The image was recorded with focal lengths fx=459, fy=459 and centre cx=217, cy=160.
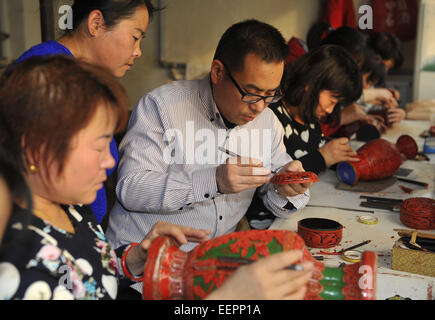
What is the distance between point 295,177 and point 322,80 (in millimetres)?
1126

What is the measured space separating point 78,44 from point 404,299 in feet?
4.86

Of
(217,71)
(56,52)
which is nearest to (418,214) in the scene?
(217,71)

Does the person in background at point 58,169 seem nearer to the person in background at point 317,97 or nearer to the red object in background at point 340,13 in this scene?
the person in background at point 317,97

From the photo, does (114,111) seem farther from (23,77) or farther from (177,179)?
(177,179)

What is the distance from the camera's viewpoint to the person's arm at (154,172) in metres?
1.74

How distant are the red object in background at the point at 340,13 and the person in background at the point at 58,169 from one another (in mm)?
6041

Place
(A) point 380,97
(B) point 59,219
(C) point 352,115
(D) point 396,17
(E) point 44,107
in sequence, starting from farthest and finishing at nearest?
(D) point 396,17, (A) point 380,97, (C) point 352,115, (B) point 59,219, (E) point 44,107

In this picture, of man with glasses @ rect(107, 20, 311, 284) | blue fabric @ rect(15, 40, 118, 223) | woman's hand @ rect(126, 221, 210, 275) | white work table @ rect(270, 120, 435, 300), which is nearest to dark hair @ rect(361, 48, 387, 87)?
white work table @ rect(270, 120, 435, 300)

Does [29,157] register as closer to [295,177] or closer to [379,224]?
[295,177]

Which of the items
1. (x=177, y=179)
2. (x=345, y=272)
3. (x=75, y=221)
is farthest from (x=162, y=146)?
(x=345, y=272)

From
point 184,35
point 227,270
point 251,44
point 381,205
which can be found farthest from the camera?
point 184,35

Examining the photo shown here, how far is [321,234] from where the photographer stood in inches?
69.4

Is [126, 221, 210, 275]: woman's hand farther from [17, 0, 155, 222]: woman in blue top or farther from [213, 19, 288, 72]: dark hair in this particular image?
[213, 19, 288, 72]: dark hair

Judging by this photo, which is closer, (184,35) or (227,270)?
(227,270)
